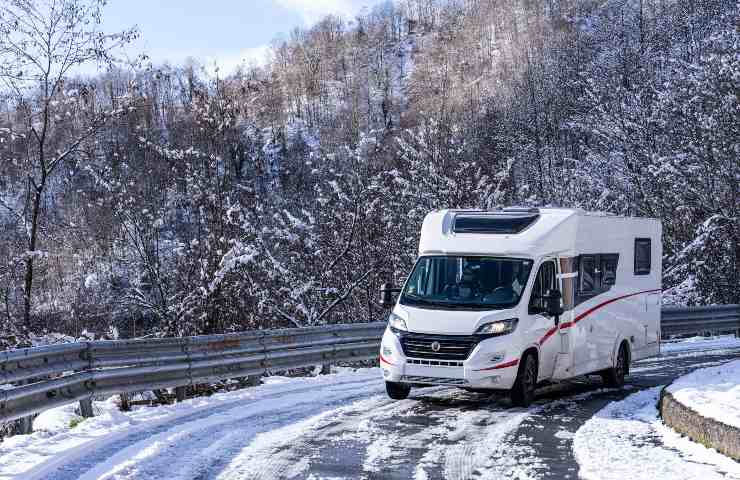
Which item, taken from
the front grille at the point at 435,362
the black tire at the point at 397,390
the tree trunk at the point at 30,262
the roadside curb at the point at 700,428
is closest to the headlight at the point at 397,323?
the front grille at the point at 435,362

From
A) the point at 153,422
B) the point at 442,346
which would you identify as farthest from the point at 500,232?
the point at 153,422

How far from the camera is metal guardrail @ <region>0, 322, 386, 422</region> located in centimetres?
864

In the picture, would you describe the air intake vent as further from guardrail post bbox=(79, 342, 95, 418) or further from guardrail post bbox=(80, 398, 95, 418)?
guardrail post bbox=(80, 398, 95, 418)

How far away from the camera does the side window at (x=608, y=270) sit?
44.5 ft

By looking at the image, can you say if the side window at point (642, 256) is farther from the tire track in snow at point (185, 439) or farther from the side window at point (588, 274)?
the tire track in snow at point (185, 439)

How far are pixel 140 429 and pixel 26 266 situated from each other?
721 centimetres

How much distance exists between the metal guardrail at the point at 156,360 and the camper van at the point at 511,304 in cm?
242

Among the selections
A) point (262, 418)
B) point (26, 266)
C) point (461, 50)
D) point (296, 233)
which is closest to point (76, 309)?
point (26, 266)

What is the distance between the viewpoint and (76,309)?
2094 cm

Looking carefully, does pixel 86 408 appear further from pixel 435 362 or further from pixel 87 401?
pixel 435 362

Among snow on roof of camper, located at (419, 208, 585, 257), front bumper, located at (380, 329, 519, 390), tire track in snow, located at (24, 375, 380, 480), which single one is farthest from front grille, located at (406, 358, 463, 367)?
snow on roof of camper, located at (419, 208, 585, 257)

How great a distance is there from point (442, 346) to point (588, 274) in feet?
11.0

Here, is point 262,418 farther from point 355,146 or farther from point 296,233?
point 355,146

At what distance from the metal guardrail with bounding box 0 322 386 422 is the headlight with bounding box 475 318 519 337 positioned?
3856 mm
